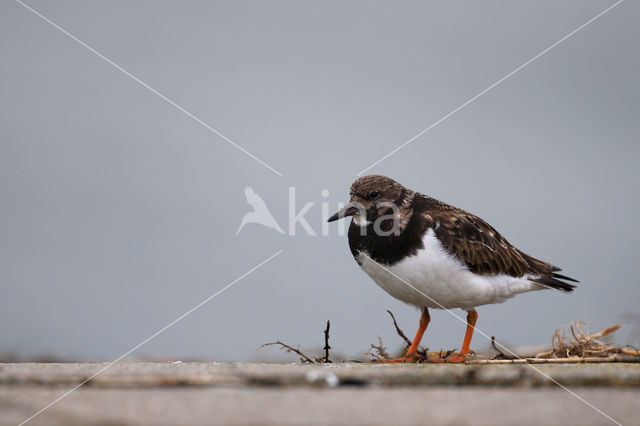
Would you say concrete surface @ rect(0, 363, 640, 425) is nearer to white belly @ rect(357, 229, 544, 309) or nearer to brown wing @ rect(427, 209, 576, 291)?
white belly @ rect(357, 229, 544, 309)

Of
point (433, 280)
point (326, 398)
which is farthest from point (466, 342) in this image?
point (326, 398)

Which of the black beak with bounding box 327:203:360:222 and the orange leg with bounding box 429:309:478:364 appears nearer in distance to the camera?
the orange leg with bounding box 429:309:478:364

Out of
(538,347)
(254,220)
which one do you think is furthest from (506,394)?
(538,347)

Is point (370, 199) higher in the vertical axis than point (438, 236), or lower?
higher

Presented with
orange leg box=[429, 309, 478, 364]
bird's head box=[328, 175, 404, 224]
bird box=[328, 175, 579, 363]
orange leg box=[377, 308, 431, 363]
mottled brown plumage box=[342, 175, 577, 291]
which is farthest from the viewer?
bird's head box=[328, 175, 404, 224]

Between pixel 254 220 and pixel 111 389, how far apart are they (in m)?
3.19

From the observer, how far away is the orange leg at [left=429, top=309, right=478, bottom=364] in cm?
461

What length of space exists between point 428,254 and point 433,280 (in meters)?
0.20

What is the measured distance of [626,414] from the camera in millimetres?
1957

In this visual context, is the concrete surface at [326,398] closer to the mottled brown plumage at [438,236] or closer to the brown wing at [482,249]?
the mottled brown plumage at [438,236]

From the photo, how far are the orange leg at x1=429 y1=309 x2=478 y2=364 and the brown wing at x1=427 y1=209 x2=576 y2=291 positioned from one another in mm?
415

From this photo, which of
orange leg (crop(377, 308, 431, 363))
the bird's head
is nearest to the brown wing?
the bird's head

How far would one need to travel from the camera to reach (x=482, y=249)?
5137 mm

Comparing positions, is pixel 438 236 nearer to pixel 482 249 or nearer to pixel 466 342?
pixel 482 249
